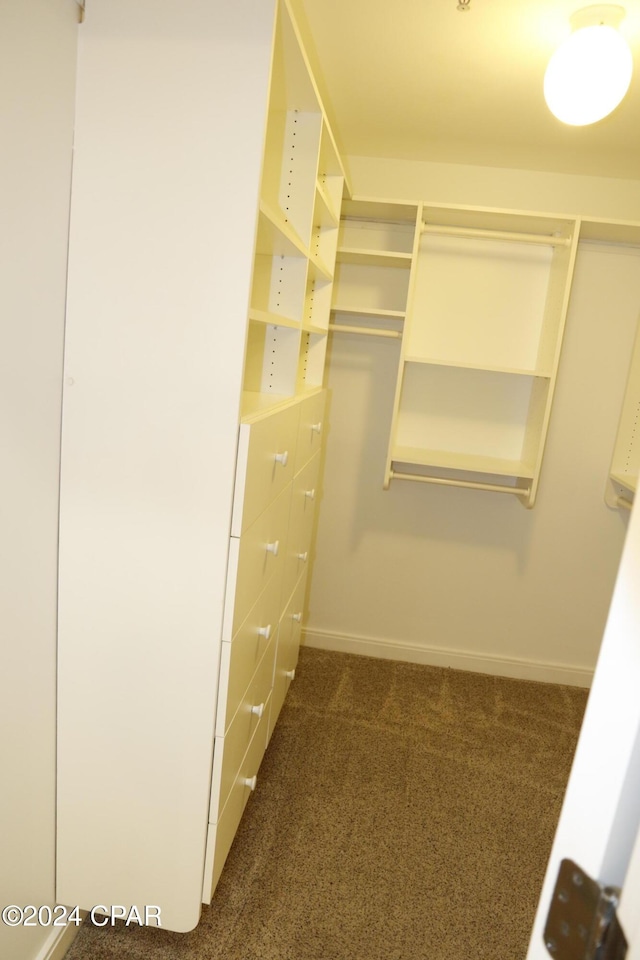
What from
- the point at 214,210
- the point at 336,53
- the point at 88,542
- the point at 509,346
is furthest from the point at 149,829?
the point at 509,346

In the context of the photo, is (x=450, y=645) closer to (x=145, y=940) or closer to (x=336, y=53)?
(x=145, y=940)

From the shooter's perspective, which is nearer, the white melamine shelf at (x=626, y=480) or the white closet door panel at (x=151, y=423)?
the white closet door panel at (x=151, y=423)

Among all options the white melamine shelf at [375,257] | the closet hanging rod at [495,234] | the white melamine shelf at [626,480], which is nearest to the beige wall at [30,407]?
the white melamine shelf at [375,257]

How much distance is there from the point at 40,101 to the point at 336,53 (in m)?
1.12

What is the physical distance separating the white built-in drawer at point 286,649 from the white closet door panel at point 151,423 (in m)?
0.70

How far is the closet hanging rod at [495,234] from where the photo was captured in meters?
2.73

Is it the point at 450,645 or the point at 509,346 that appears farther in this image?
the point at 450,645

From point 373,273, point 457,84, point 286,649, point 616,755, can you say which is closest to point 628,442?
point 373,273

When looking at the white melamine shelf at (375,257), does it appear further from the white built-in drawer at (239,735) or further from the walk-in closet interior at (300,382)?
the white built-in drawer at (239,735)

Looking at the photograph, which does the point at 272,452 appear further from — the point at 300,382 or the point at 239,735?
the point at 300,382

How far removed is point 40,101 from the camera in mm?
1175

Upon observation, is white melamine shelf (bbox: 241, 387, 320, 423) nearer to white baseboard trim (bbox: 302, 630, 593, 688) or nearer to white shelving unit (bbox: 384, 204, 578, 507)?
white shelving unit (bbox: 384, 204, 578, 507)

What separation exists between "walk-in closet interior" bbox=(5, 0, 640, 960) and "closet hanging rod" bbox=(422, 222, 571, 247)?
0.01m

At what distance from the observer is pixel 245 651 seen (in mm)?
1623
